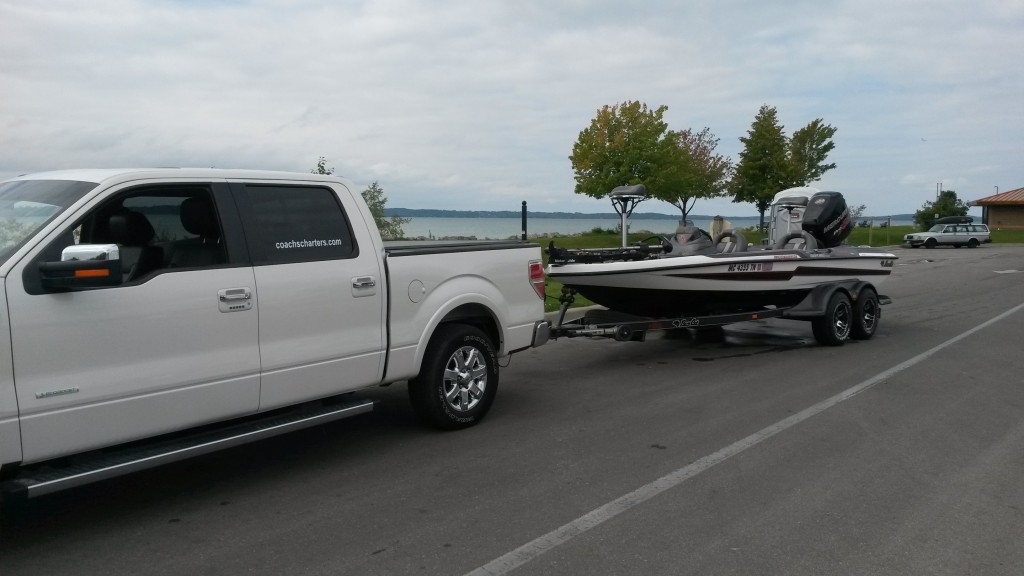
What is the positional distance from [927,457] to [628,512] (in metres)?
2.56

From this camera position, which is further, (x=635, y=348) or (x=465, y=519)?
(x=635, y=348)

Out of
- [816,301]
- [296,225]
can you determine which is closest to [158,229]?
[296,225]

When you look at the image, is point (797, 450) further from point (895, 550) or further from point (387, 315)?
point (387, 315)

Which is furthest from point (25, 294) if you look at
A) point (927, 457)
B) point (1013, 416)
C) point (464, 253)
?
point (1013, 416)

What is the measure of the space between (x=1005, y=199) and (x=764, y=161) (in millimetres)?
36095

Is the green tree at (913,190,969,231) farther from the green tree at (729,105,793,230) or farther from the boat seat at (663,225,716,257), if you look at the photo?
the boat seat at (663,225,716,257)

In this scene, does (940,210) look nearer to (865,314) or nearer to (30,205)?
(865,314)

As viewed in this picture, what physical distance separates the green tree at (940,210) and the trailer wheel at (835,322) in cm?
5264

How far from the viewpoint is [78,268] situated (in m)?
4.14

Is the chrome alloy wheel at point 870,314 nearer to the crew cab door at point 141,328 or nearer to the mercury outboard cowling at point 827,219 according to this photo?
the mercury outboard cowling at point 827,219

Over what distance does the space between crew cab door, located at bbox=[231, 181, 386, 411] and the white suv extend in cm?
4668

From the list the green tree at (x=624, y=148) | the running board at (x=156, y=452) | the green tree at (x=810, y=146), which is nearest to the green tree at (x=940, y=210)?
the green tree at (x=810, y=146)

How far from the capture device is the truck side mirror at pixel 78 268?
4.13 m

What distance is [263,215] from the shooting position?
215 inches
